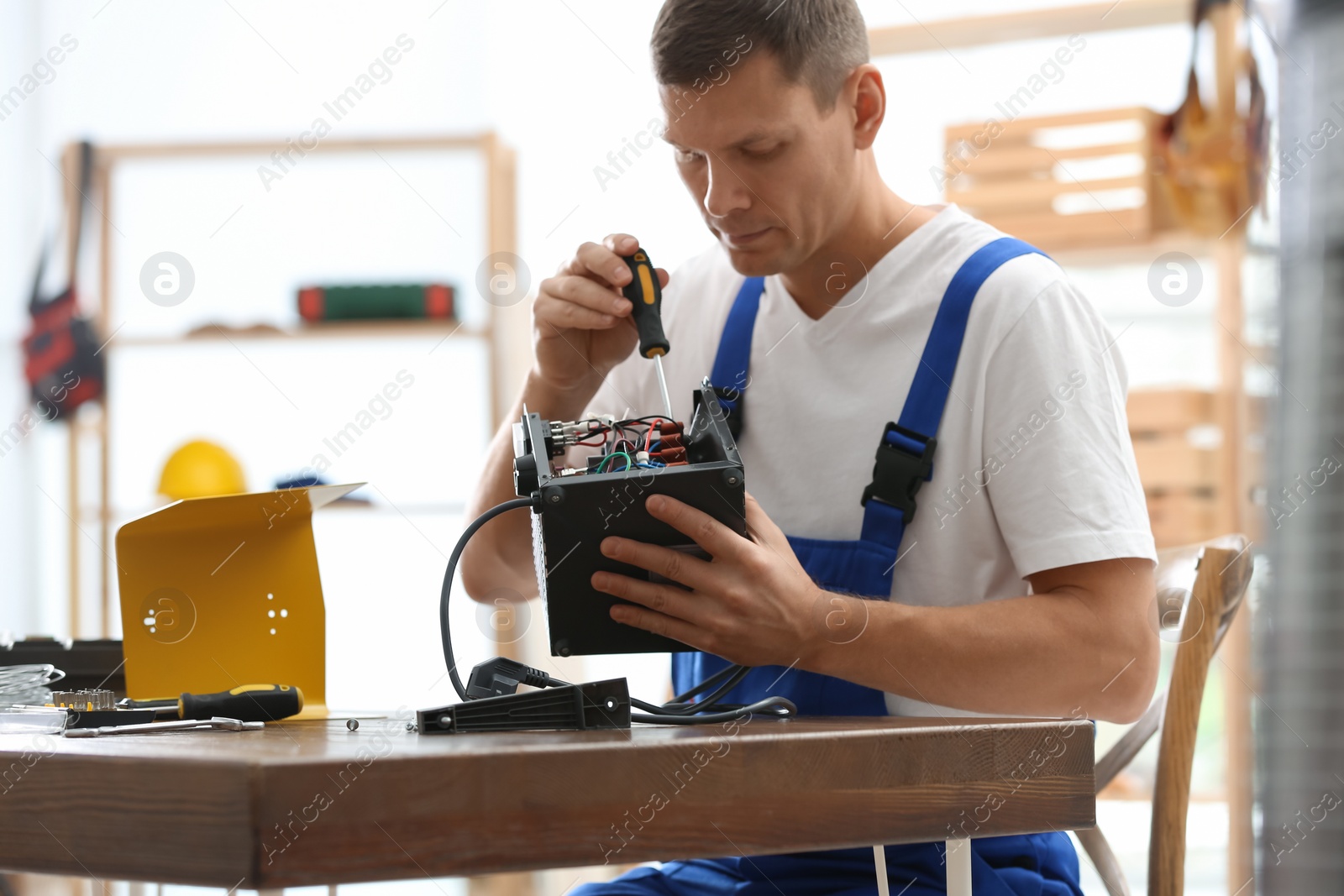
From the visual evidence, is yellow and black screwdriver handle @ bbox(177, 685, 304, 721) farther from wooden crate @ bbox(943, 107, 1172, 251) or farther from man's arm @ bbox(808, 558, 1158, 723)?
wooden crate @ bbox(943, 107, 1172, 251)

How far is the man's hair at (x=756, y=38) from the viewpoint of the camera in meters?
1.11

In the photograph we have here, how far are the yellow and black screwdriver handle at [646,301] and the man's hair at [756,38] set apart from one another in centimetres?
20

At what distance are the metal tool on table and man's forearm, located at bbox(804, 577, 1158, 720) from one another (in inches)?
17.9

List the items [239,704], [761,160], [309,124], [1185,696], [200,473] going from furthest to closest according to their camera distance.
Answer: [309,124] < [200,473] < [761,160] < [1185,696] < [239,704]

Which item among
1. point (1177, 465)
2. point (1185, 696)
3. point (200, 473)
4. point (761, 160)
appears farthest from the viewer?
point (200, 473)

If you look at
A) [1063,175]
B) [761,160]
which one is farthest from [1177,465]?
[761,160]

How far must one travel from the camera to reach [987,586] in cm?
114

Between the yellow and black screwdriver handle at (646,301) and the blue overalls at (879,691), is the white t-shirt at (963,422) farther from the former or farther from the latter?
the yellow and black screwdriver handle at (646,301)

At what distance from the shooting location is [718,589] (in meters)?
0.75

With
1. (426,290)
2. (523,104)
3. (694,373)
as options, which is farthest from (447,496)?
(694,373)

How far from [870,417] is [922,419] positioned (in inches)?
3.0

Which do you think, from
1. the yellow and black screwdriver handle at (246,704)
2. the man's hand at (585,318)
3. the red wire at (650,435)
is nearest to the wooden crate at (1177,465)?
the man's hand at (585,318)

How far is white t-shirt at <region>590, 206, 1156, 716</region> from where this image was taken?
1046 mm

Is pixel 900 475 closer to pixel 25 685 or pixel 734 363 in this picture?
pixel 734 363
